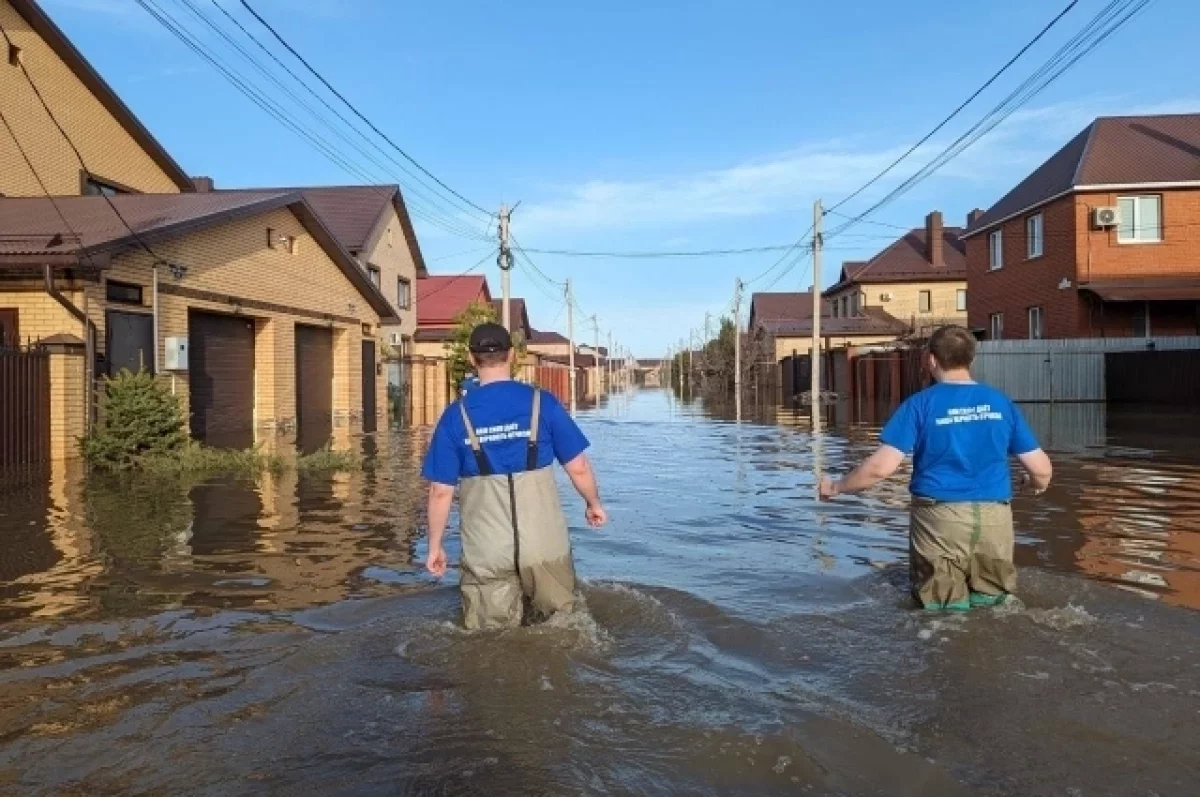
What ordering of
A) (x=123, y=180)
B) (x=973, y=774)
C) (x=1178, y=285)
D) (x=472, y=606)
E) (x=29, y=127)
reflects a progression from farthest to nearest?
(x=1178, y=285) → (x=123, y=180) → (x=29, y=127) → (x=472, y=606) → (x=973, y=774)

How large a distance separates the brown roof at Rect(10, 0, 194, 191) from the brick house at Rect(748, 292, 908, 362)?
2579 centimetres

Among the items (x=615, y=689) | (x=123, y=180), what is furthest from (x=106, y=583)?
(x=123, y=180)

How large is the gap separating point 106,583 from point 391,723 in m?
3.48

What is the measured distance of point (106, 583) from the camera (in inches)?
242

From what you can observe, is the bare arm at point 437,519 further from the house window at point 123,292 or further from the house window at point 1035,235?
the house window at point 1035,235

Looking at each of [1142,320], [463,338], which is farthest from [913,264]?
[463,338]

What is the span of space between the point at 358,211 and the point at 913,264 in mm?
31828

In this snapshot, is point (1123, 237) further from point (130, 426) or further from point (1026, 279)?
point (130, 426)

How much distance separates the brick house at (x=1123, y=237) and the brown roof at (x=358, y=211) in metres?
21.3

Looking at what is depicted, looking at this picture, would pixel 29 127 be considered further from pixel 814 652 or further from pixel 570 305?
pixel 570 305

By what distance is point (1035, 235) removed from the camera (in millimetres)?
31016

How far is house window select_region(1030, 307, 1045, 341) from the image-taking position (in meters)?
30.8

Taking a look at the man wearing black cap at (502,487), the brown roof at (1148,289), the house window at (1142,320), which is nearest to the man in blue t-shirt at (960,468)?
the man wearing black cap at (502,487)

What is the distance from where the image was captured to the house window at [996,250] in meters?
33.6
